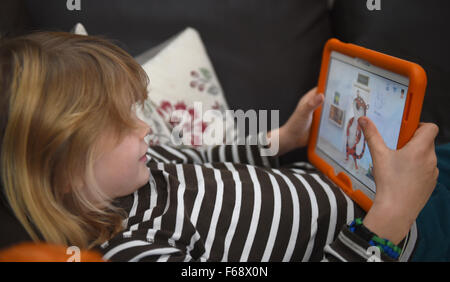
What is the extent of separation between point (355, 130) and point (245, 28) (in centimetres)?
48

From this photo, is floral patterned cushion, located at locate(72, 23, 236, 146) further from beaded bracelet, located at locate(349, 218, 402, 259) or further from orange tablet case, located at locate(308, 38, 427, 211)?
beaded bracelet, located at locate(349, 218, 402, 259)

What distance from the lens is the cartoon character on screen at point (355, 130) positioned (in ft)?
2.09

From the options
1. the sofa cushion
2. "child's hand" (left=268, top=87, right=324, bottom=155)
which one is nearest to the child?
"child's hand" (left=268, top=87, right=324, bottom=155)

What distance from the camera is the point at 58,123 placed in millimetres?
515

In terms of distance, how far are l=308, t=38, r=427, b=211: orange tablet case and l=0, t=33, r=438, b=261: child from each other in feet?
0.06

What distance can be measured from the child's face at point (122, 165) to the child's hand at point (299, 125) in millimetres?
341

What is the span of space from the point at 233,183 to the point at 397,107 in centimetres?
29

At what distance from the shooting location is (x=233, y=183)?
69cm

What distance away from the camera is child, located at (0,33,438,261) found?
52 centimetres

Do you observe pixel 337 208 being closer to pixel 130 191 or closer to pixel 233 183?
pixel 233 183

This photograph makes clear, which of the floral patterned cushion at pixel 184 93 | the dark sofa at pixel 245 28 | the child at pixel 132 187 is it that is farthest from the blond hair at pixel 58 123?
the dark sofa at pixel 245 28

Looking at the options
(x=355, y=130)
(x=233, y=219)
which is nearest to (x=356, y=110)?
(x=355, y=130)

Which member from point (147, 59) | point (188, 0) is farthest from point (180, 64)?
point (188, 0)

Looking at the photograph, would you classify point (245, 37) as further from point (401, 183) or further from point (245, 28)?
point (401, 183)
